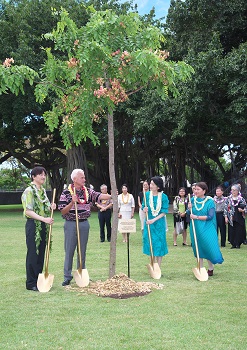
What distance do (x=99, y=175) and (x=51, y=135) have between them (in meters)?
3.91

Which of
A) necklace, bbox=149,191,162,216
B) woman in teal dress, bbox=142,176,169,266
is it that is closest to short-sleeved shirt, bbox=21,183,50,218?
woman in teal dress, bbox=142,176,169,266

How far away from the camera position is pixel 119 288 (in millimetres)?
6789

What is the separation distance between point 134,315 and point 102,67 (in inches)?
130

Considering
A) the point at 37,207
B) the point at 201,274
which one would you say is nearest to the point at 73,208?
the point at 37,207

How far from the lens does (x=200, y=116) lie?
2103cm

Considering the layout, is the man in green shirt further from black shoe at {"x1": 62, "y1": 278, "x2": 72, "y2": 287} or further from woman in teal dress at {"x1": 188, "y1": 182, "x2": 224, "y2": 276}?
woman in teal dress at {"x1": 188, "y1": 182, "x2": 224, "y2": 276}

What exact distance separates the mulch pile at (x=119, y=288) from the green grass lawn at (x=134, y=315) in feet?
0.44

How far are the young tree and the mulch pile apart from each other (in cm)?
35

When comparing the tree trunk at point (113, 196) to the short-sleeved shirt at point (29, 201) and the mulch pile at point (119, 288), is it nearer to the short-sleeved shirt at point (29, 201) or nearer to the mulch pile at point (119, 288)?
the mulch pile at point (119, 288)

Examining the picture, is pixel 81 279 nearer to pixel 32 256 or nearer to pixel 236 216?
pixel 32 256

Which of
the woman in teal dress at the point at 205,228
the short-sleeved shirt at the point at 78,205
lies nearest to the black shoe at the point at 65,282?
the short-sleeved shirt at the point at 78,205

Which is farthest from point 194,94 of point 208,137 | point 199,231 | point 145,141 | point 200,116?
point 199,231

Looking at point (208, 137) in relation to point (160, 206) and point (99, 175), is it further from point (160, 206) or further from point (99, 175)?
point (160, 206)

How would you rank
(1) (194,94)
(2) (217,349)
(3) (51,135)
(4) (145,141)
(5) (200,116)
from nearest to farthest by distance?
(2) (217,349), (1) (194,94), (5) (200,116), (4) (145,141), (3) (51,135)
